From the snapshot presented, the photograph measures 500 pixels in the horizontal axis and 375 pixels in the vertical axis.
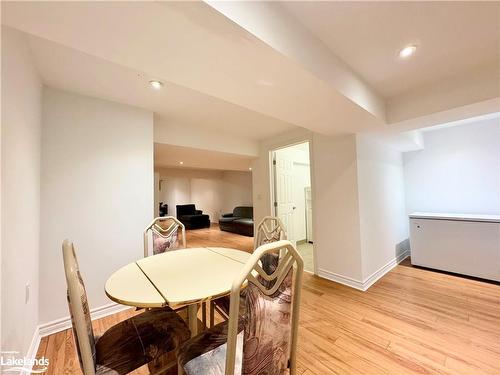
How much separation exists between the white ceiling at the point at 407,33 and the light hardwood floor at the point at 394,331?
7.44 feet

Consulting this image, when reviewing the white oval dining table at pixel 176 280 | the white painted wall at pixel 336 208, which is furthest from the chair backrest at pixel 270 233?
the white painted wall at pixel 336 208

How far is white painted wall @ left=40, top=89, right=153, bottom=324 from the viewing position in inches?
73.1

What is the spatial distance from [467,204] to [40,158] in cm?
568

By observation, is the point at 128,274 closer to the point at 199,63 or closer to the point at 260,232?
the point at 260,232

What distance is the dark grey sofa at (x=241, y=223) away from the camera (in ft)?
19.4

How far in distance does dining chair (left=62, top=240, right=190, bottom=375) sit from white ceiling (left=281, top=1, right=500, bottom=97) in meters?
1.77

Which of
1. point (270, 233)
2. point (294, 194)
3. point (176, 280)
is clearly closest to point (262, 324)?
point (176, 280)

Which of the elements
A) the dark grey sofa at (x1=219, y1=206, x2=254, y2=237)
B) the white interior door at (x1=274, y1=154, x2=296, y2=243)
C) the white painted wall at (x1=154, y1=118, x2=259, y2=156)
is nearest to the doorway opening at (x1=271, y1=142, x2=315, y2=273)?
the white interior door at (x1=274, y1=154, x2=296, y2=243)

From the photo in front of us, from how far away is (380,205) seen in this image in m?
3.04

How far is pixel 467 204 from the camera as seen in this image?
328 centimetres

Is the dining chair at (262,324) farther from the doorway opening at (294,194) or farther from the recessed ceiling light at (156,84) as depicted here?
the doorway opening at (294,194)

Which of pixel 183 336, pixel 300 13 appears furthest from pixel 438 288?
pixel 300 13

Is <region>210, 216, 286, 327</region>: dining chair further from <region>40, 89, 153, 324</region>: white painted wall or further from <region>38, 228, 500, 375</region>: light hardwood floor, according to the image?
<region>40, 89, 153, 324</region>: white painted wall

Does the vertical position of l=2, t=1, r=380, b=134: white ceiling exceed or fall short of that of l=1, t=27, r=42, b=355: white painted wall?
it exceeds it
